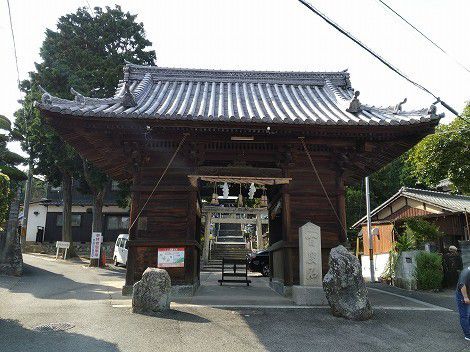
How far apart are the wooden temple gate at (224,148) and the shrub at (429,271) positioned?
16.6 ft

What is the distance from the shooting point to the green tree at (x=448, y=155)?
14039 mm

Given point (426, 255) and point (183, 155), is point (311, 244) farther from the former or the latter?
point (426, 255)

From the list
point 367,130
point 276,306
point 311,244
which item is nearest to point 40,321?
point 276,306

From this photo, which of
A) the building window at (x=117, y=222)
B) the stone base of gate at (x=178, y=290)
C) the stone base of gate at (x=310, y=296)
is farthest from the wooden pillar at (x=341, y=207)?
the building window at (x=117, y=222)

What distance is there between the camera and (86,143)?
10375 millimetres

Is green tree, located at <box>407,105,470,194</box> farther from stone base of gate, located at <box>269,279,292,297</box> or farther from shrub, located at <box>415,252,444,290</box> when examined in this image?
stone base of gate, located at <box>269,279,292,297</box>

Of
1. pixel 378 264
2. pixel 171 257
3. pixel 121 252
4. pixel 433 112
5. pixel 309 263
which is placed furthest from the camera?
pixel 121 252

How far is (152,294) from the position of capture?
7.62m

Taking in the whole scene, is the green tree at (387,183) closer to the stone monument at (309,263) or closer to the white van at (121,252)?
the white van at (121,252)

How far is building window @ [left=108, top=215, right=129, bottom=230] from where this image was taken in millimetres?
34594

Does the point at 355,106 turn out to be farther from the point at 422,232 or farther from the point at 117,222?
the point at 117,222

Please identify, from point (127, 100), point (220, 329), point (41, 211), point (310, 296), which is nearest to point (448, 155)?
point (310, 296)

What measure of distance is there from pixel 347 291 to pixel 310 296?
1405mm

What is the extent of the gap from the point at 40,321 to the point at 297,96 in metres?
9.89
